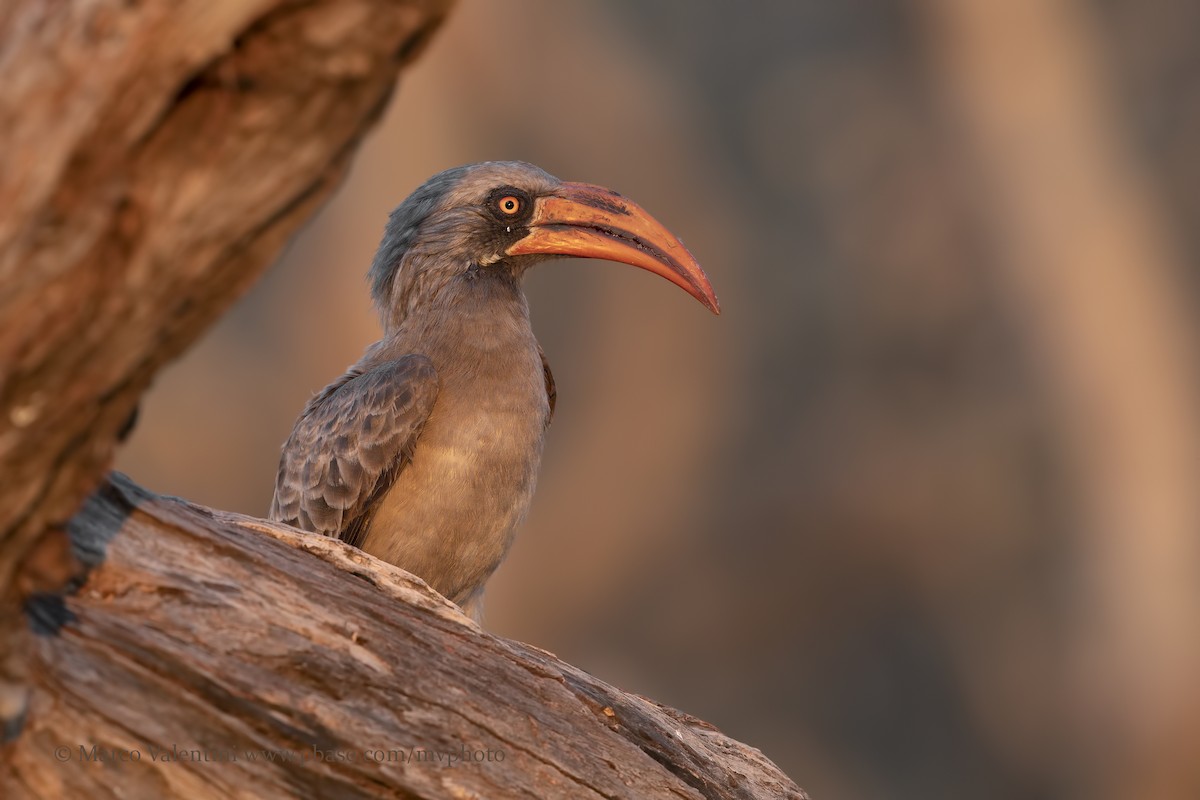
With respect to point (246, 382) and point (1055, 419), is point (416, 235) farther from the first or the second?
point (246, 382)

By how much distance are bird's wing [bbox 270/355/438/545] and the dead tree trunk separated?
149 centimetres

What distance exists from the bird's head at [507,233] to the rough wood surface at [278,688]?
190 centimetres

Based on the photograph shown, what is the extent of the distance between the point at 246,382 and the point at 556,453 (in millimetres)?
3848

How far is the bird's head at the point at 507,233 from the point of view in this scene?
18.5ft

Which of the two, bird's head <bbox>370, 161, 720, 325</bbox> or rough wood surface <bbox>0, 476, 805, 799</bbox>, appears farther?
bird's head <bbox>370, 161, 720, 325</bbox>

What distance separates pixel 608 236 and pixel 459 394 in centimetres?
80

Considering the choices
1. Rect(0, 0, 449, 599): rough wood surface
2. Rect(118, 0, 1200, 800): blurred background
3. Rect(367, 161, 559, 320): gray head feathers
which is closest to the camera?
Rect(0, 0, 449, 599): rough wood surface

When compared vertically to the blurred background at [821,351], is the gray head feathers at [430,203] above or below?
below

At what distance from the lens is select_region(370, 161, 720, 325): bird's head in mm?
5629

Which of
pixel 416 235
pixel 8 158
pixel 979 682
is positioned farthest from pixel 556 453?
pixel 8 158

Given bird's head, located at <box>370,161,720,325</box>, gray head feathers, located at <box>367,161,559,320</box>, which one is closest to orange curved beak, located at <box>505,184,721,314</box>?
bird's head, located at <box>370,161,720,325</box>

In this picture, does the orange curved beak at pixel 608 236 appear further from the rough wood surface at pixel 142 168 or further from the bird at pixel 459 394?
the rough wood surface at pixel 142 168

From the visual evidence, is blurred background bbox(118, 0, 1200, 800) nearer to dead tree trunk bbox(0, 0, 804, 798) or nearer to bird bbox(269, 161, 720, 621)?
bird bbox(269, 161, 720, 621)

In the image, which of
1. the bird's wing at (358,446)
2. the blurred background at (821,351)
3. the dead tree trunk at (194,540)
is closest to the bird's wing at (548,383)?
the bird's wing at (358,446)
